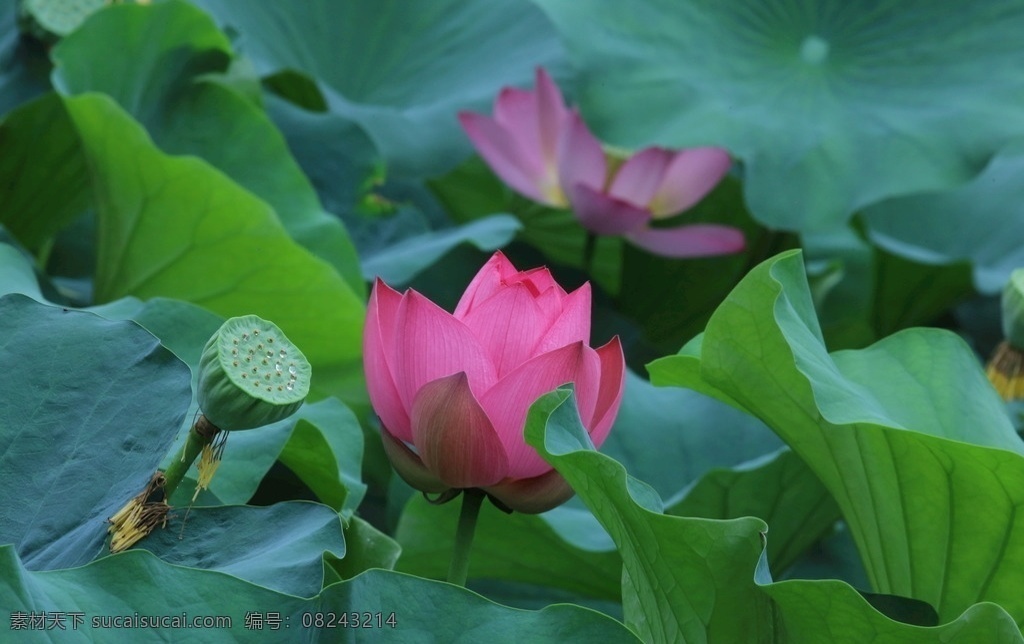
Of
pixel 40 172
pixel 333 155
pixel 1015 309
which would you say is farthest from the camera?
pixel 333 155

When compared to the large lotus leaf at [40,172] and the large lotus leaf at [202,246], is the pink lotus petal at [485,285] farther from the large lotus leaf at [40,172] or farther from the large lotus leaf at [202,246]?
the large lotus leaf at [40,172]

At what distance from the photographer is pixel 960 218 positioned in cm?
163

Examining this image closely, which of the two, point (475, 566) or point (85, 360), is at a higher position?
point (85, 360)

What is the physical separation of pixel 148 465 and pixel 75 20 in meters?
0.69

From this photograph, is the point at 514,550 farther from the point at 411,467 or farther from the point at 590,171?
the point at 590,171

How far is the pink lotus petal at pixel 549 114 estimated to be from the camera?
129 centimetres

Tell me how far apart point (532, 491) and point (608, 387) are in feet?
0.22

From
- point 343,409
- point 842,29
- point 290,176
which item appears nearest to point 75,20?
point 290,176

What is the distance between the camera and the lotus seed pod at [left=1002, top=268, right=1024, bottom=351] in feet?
2.86

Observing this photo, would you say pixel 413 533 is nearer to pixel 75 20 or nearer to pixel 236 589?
pixel 236 589

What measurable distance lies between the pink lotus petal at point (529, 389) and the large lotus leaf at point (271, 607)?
84 mm

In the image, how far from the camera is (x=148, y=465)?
20.6 inches

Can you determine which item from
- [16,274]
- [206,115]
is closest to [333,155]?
[206,115]

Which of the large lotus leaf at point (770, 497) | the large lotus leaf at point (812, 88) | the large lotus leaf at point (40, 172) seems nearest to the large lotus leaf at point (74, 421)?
the large lotus leaf at point (770, 497)
